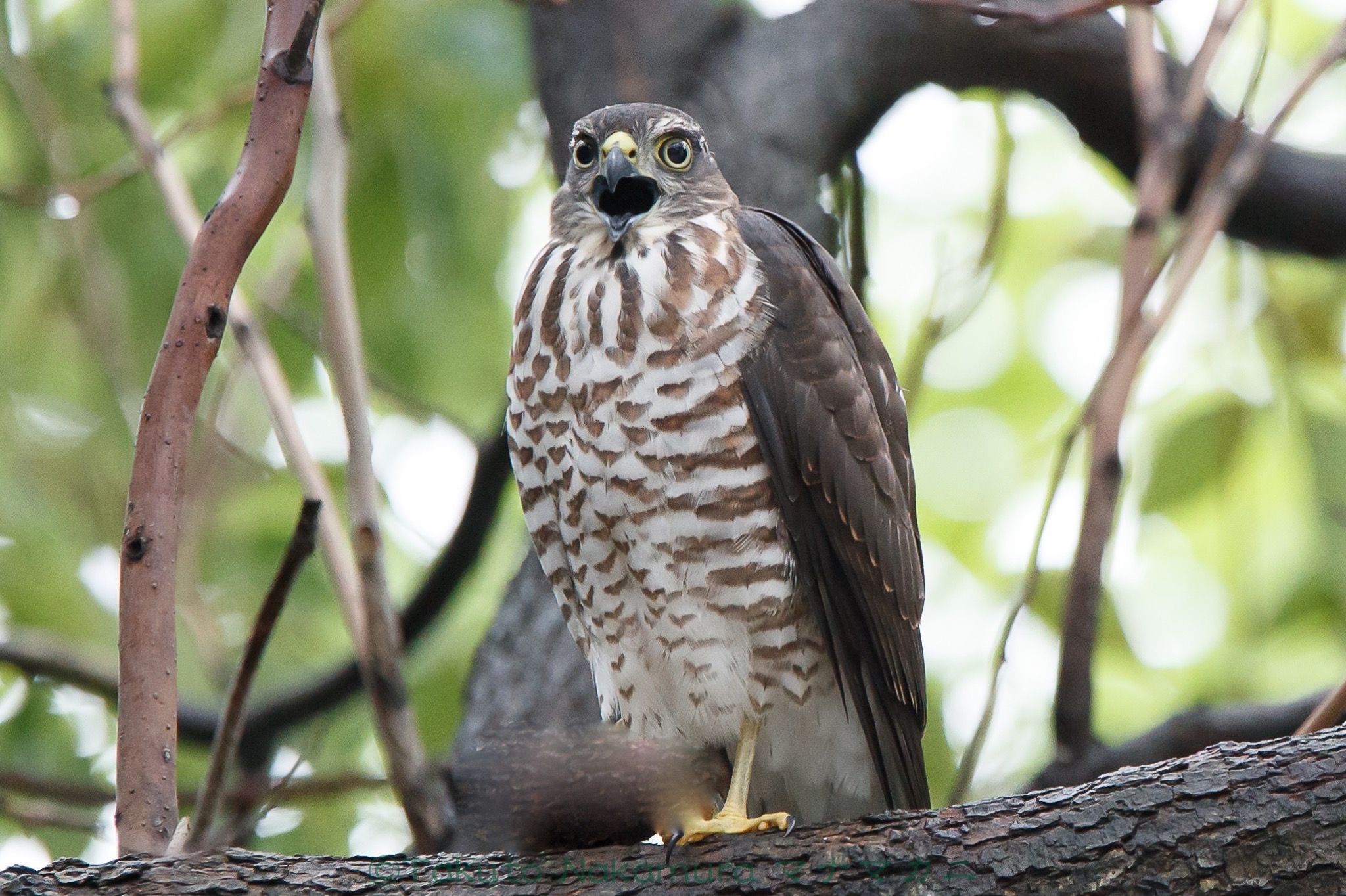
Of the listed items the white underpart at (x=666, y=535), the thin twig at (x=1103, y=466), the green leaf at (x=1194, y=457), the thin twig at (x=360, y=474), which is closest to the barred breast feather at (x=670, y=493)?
the white underpart at (x=666, y=535)

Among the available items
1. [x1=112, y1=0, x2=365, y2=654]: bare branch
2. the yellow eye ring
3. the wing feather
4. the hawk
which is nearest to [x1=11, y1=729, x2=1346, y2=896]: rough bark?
the hawk

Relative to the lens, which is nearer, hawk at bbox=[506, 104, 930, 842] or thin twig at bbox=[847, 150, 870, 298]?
hawk at bbox=[506, 104, 930, 842]

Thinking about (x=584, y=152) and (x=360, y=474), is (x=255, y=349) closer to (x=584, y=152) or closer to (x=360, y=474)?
(x=360, y=474)

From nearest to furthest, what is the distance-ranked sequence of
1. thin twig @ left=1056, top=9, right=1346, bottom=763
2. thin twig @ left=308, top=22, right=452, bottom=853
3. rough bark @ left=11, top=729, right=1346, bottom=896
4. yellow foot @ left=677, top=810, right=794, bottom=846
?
rough bark @ left=11, top=729, right=1346, bottom=896
yellow foot @ left=677, top=810, right=794, bottom=846
thin twig @ left=308, top=22, right=452, bottom=853
thin twig @ left=1056, top=9, right=1346, bottom=763

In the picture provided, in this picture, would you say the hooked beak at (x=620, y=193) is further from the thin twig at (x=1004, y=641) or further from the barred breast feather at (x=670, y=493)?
the thin twig at (x=1004, y=641)

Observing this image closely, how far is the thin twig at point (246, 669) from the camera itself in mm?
2213

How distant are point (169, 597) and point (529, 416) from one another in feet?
3.56

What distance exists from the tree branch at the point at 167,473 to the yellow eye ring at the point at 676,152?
1314mm

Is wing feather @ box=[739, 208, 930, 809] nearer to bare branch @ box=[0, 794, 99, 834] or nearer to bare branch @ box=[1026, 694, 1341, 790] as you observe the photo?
bare branch @ box=[1026, 694, 1341, 790]

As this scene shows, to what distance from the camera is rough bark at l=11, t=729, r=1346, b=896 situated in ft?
6.45

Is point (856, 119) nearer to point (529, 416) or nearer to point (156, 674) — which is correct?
point (529, 416)

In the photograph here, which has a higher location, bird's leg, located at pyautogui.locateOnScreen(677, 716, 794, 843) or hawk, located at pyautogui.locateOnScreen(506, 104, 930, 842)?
hawk, located at pyautogui.locateOnScreen(506, 104, 930, 842)

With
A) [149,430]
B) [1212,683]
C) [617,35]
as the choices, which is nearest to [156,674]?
[149,430]

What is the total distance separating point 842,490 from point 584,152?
995 millimetres
